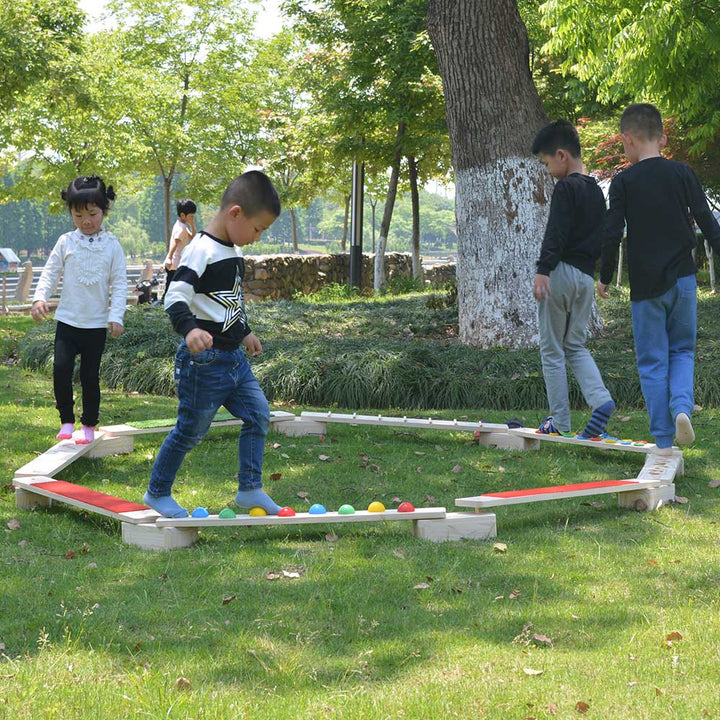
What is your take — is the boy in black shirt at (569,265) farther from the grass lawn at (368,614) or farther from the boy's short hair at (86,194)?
the boy's short hair at (86,194)

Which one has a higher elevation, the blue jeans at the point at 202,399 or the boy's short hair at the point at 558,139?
the boy's short hair at the point at 558,139

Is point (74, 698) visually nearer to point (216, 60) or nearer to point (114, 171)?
point (114, 171)

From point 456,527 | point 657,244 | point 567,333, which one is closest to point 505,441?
point 567,333

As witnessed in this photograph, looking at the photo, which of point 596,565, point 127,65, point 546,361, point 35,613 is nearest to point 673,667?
point 596,565

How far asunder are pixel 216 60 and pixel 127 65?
Answer: 669 centimetres

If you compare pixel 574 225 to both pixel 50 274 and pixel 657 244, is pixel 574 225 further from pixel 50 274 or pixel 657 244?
pixel 50 274

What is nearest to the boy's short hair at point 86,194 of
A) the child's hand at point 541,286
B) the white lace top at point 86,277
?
the white lace top at point 86,277

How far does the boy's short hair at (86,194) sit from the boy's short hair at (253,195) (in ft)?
5.93

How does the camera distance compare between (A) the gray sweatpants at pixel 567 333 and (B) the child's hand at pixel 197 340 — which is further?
(A) the gray sweatpants at pixel 567 333

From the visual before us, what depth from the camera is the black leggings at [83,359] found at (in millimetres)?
6316

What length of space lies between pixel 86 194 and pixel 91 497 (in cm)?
214

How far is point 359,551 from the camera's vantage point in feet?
14.7

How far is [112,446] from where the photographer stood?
21.9 ft

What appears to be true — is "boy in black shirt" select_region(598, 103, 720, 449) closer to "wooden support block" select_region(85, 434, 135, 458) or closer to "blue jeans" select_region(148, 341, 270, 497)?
"blue jeans" select_region(148, 341, 270, 497)
